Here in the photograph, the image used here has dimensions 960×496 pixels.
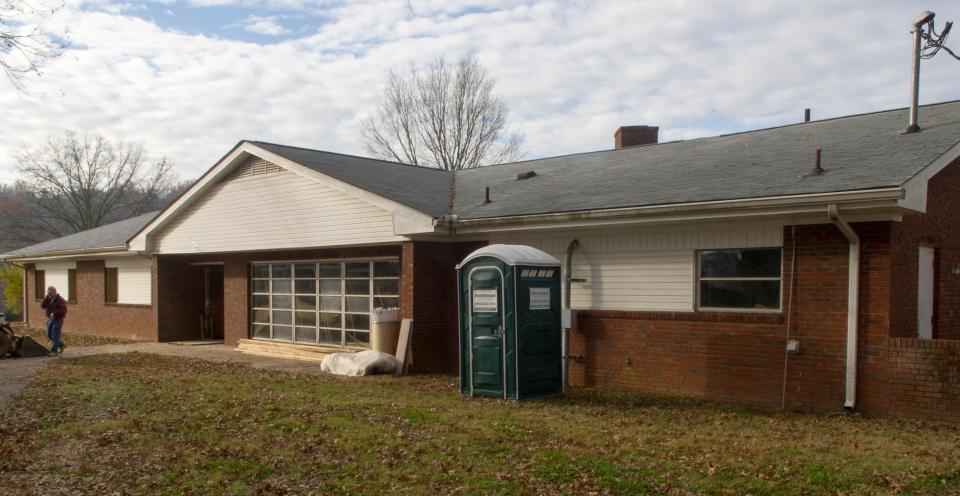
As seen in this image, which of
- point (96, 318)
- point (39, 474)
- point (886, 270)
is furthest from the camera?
point (96, 318)

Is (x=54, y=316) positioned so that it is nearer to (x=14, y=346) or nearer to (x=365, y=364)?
(x=14, y=346)

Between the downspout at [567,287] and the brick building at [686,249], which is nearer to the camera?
the brick building at [686,249]

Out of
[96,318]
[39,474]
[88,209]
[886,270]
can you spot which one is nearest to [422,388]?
[39,474]

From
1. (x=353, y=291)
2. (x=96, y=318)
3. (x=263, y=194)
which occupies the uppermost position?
(x=263, y=194)

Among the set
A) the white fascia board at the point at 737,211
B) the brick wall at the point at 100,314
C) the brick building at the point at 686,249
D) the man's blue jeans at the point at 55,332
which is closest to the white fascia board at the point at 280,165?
the brick building at the point at 686,249

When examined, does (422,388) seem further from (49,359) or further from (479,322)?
(49,359)

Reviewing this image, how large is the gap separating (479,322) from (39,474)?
5.91 m

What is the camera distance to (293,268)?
18.4m

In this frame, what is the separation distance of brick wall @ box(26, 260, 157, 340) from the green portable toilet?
44.8ft

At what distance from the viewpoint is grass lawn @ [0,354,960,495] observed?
670 cm

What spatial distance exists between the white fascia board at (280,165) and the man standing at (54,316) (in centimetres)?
292

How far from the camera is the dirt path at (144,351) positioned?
13495 mm

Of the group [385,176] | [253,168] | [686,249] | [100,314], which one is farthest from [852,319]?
[100,314]

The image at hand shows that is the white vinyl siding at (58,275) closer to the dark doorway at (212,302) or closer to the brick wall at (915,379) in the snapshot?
the dark doorway at (212,302)
